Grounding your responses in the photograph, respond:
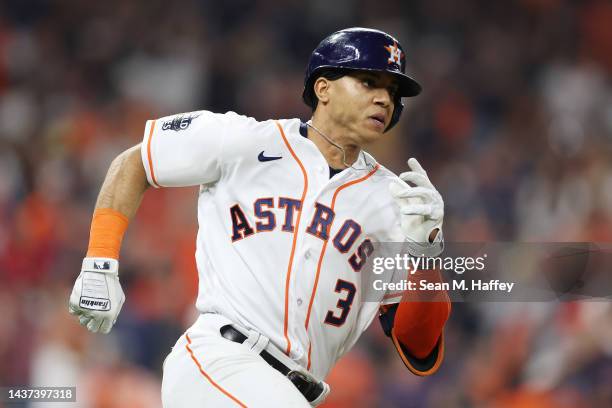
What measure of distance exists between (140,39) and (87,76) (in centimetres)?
53

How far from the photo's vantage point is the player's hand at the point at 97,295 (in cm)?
290

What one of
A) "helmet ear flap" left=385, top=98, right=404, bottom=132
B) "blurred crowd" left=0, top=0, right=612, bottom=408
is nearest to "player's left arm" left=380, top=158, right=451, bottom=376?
"helmet ear flap" left=385, top=98, right=404, bottom=132

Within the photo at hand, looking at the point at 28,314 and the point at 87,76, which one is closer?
the point at 28,314

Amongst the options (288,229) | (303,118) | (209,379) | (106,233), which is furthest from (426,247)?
(303,118)

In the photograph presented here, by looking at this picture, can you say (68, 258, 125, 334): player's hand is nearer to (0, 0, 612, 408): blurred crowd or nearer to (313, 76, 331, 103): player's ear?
(313, 76, 331, 103): player's ear

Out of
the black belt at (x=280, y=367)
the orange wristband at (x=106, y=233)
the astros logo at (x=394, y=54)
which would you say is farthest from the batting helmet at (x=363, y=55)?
the black belt at (x=280, y=367)

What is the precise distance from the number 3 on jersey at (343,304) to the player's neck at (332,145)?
40 cm

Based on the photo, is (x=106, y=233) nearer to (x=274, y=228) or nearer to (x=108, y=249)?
(x=108, y=249)

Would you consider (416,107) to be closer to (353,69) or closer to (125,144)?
(125,144)

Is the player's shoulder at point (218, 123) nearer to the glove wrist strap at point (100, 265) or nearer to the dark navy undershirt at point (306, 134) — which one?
the dark navy undershirt at point (306, 134)

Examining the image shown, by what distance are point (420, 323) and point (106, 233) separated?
3.38 feet

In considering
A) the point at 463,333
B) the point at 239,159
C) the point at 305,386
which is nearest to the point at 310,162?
the point at 239,159

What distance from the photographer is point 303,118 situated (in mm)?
7461

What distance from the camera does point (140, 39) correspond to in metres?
7.96
